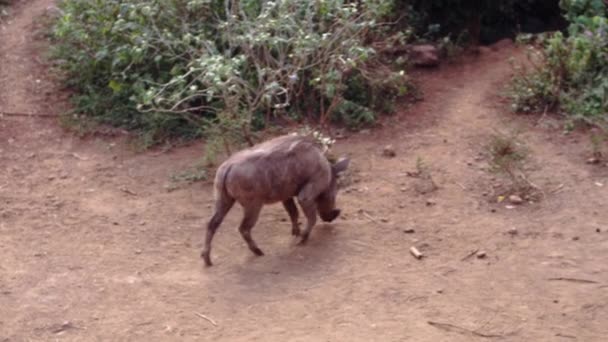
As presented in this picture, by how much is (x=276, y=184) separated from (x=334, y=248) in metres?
0.69

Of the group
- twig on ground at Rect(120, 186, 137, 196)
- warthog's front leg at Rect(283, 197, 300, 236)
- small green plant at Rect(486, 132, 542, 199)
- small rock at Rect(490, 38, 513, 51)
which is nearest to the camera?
warthog's front leg at Rect(283, 197, 300, 236)

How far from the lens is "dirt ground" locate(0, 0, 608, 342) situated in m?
6.20

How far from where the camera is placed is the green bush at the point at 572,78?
9227 millimetres

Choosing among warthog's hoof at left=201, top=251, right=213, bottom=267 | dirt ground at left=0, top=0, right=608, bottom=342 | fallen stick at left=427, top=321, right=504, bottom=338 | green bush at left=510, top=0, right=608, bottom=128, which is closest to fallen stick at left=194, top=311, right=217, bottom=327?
dirt ground at left=0, top=0, right=608, bottom=342

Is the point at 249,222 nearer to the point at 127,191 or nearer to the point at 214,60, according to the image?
the point at 214,60

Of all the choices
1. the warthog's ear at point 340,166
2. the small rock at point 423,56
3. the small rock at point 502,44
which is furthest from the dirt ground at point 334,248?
the small rock at point 502,44

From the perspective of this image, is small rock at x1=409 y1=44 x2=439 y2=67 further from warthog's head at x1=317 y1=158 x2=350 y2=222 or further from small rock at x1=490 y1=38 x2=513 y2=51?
warthog's head at x1=317 y1=158 x2=350 y2=222

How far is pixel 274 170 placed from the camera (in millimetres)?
7117

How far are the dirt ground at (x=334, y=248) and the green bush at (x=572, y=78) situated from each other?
0.29 m

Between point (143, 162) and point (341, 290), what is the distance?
10.4 feet

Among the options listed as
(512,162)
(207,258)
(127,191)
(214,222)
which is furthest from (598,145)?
(127,191)

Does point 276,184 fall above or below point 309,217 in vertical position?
above

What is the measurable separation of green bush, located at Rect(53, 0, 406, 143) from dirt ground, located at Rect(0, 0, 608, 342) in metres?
0.49

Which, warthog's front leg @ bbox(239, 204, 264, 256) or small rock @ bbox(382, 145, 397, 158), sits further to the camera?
small rock @ bbox(382, 145, 397, 158)
